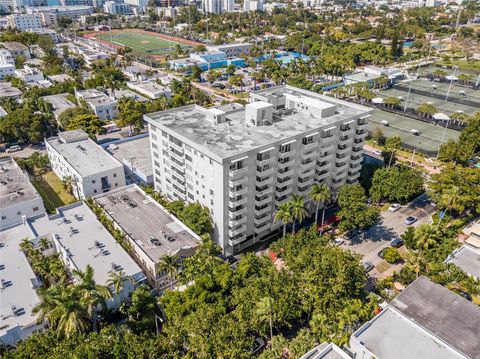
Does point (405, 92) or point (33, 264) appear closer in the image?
point (33, 264)

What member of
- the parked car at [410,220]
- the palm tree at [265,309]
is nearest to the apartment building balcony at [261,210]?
the palm tree at [265,309]

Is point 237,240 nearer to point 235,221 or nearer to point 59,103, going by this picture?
point 235,221

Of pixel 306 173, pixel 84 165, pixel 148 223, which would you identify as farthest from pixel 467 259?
pixel 84 165

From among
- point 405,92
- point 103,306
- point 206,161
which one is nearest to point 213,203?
point 206,161

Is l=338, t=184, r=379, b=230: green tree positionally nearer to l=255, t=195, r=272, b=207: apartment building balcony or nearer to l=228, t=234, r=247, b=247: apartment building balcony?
l=255, t=195, r=272, b=207: apartment building balcony

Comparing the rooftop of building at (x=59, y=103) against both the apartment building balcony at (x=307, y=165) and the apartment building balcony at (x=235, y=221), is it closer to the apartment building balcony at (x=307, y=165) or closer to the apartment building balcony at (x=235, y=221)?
the apartment building balcony at (x=235, y=221)

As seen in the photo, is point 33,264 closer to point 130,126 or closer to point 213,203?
point 213,203
